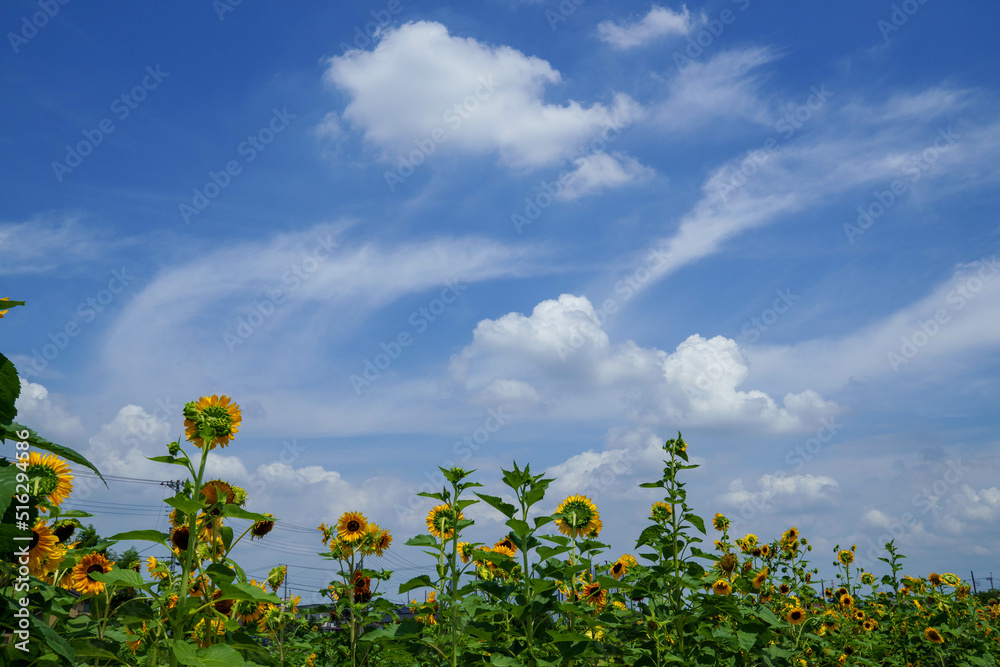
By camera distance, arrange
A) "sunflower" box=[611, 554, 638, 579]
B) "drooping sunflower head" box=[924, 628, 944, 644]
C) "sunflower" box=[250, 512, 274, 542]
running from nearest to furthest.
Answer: "sunflower" box=[250, 512, 274, 542] < "sunflower" box=[611, 554, 638, 579] < "drooping sunflower head" box=[924, 628, 944, 644]

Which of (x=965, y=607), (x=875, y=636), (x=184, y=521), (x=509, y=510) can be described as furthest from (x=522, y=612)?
(x=965, y=607)

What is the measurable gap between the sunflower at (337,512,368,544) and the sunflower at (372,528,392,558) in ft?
0.43

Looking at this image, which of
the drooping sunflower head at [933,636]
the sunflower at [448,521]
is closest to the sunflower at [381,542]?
the sunflower at [448,521]

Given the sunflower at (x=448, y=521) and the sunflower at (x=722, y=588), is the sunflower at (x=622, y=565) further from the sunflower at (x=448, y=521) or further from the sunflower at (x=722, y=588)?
the sunflower at (x=448, y=521)

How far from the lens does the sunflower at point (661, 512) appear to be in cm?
498

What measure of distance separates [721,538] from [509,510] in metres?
4.06

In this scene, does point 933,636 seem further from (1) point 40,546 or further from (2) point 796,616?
(1) point 40,546

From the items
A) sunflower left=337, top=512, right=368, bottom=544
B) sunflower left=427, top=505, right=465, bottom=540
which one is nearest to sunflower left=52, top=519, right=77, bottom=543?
sunflower left=427, top=505, right=465, bottom=540

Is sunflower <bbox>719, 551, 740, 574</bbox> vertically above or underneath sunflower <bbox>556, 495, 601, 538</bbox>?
underneath

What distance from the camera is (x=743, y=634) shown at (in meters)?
4.50

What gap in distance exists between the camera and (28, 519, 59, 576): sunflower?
2365 mm

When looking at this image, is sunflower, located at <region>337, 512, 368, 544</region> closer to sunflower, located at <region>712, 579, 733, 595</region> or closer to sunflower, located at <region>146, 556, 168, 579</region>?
sunflower, located at <region>146, 556, 168, 579</region>

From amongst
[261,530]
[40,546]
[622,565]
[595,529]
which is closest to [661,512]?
[595,529]

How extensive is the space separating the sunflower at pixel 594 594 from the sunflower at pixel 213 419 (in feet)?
9.60
